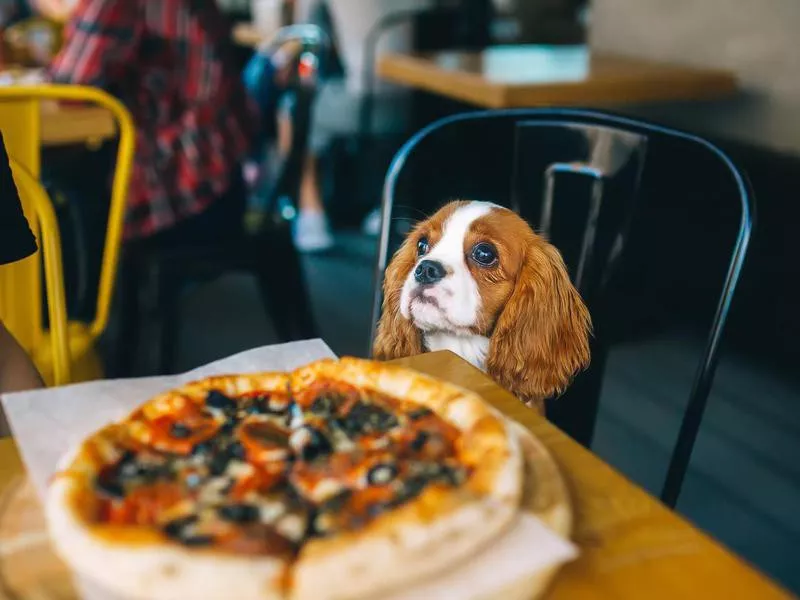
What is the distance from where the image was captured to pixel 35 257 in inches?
56.4

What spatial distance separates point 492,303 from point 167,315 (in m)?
1.41

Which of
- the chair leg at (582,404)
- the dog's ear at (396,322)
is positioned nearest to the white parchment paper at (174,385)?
the dog's ear at (396,322)

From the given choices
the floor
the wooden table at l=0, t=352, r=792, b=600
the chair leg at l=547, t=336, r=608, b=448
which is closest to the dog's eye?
the chair leg at l=547, t=336, r=608, b=448

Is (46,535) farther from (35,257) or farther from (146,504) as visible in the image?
(35,257)

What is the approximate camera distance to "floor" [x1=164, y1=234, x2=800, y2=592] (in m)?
2.03

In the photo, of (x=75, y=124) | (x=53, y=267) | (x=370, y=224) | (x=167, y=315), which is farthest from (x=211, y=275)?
(x=370, y=224)

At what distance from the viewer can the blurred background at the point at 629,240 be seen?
7.14ft

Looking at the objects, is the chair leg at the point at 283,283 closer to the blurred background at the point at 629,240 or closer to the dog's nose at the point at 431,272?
the blurred background at the point at 629,240

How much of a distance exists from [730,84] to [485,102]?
3.10ft

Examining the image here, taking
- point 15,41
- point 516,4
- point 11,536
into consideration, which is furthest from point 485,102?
point 516,4

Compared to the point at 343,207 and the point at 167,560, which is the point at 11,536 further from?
the point at 343,207

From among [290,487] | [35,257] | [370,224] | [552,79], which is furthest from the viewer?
[370,224]

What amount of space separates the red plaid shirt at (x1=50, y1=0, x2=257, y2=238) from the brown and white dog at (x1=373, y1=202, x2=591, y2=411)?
1.48 m

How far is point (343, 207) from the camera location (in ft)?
15.0
